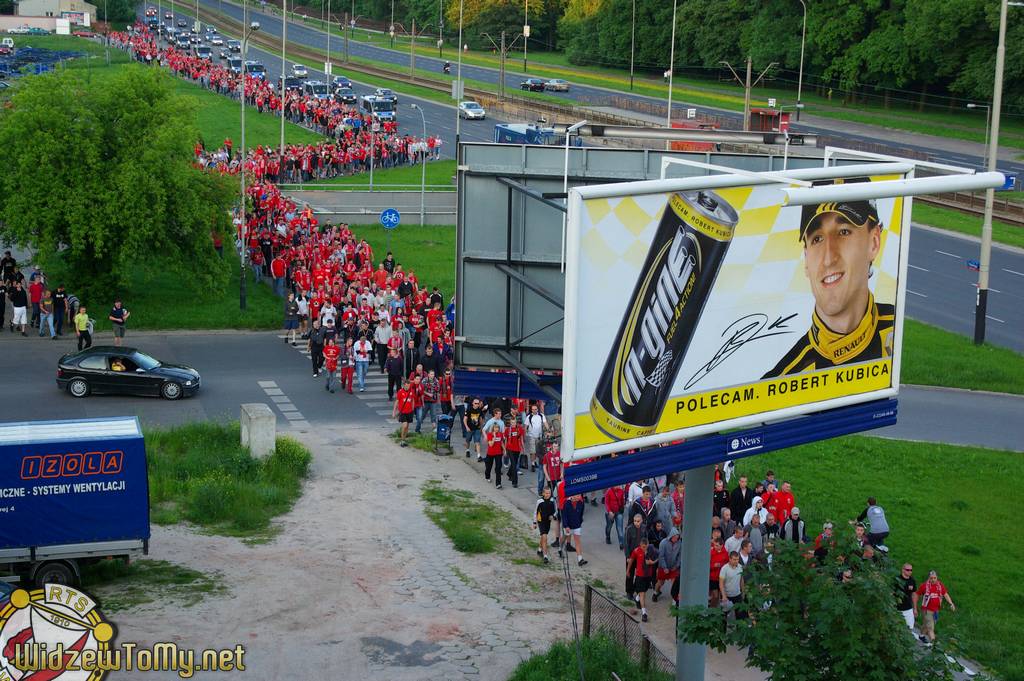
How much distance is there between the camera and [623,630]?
16.2 meters

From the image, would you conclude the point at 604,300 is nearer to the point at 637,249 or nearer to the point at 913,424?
the point at 637,249

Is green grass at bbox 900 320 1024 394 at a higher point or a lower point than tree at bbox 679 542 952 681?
lower

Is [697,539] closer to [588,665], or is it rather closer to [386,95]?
[588,665]

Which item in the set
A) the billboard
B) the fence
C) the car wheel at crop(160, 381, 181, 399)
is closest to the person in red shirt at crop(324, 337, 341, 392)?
the car wheel at crop(160, 381, 181, 399)

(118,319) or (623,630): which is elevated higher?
(118,319)

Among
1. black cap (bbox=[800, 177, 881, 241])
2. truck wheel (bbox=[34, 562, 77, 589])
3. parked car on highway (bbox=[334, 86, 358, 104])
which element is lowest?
truck wheel (bbox=[34, 562, 77, 589])

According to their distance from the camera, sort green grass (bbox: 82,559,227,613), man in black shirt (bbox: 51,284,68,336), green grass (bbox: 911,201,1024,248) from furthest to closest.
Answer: green grass (bbox: 911,201,1024,248), man in black shirt (bbox: 51,284,68,336), green grass (bbox: 82,559,227,613)

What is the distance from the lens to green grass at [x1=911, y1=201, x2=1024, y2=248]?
5344cm

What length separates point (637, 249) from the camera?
13070 mm

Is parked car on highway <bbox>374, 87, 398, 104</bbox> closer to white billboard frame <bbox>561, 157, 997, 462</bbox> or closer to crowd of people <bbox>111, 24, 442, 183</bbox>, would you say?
crowd of people <bbox>111, 24, 442, 183</bbox>

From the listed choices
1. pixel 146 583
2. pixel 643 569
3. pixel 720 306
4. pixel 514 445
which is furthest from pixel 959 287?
pixel 146 583

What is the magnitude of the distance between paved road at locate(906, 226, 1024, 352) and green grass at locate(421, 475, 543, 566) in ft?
68.4

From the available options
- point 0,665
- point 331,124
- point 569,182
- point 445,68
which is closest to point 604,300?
point 569,182

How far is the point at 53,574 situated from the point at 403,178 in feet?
156
